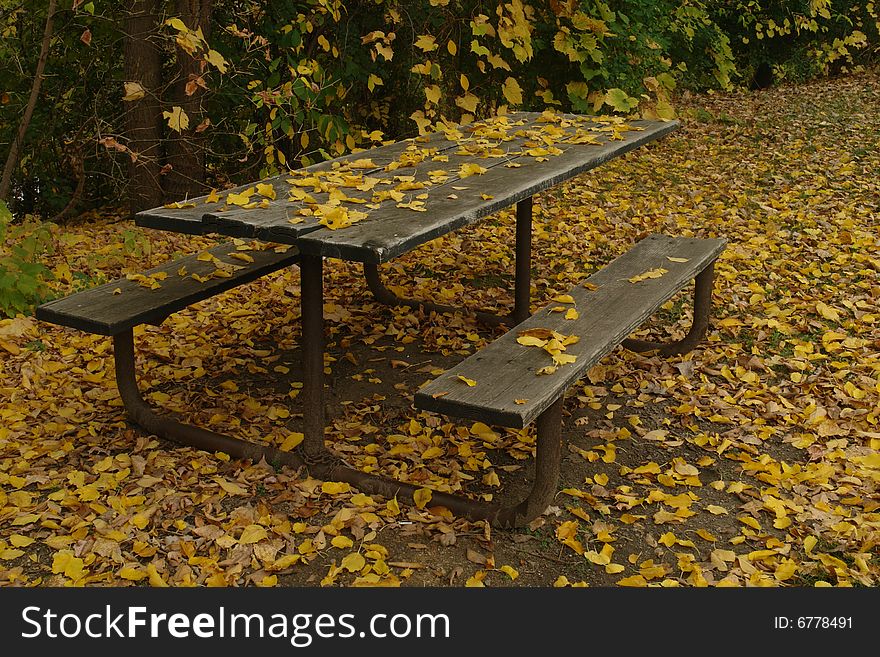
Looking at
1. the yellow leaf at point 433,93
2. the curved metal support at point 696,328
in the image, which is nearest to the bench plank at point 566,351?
the curved metal support at point 696,328

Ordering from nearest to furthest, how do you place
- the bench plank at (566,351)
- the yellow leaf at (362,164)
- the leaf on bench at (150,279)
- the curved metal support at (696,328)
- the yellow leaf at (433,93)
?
the bench plank at (566,351)
the leaf on bench at (150,279)
the yellow leaf at (362,164)
the curved metal support at (696,328)
the yellow leaf at (433,93)

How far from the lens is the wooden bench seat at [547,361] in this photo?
2.83m

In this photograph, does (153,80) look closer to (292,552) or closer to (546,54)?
(546,54)

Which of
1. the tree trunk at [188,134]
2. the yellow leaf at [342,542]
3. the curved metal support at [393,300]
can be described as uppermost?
the tree trunk at [188,134]

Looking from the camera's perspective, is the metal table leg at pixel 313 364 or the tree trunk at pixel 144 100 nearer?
the metal table leg at pixel 313 364

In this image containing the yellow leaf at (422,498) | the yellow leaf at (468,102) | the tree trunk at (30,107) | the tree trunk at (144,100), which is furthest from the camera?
the yellow leaf at (468,102)

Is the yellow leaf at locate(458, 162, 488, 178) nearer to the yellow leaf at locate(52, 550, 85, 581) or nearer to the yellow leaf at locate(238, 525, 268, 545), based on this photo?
the yellow leaf at locate(238, 525, 268, 545)

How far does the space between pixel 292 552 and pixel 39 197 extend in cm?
430

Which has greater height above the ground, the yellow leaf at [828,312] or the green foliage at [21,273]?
the green foliage at [21,273]

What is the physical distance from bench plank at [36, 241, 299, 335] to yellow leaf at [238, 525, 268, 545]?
0.82m

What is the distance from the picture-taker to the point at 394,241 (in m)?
2.88

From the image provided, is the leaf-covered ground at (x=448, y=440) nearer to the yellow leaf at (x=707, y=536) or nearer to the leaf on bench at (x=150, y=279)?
the yellow leaf at (x=707, y=536)

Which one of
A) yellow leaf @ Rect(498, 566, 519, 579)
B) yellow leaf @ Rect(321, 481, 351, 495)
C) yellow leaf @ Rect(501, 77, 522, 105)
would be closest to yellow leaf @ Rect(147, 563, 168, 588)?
yellow leaf @ Rect(321, 481, 351, 495)

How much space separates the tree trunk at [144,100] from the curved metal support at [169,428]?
2374 mm
